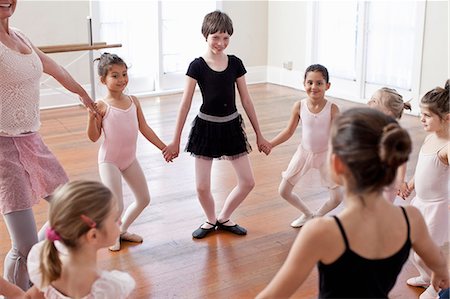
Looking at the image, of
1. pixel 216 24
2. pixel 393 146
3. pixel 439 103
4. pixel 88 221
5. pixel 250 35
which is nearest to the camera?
pixel 393 146

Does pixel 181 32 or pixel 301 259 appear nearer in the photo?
pixel 301 259

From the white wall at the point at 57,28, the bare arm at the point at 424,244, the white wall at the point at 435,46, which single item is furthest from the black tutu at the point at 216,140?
the white wall at the point at 57,28

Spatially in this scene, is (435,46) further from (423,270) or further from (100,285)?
(100,285)

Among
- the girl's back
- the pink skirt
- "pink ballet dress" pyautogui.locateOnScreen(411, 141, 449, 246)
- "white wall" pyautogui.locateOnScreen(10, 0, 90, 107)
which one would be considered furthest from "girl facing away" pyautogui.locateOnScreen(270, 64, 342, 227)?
"white wall" pyautogui.locateOnScreen(10, 0, 90, 107)

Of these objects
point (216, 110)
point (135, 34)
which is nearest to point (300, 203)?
point (216, 110)

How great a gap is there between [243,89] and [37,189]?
4.58ft

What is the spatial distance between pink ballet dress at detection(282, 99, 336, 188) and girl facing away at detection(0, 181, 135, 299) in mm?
1789

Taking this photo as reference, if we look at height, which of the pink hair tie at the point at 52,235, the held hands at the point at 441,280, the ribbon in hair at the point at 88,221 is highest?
the ribbon in hair at the point at 88,221

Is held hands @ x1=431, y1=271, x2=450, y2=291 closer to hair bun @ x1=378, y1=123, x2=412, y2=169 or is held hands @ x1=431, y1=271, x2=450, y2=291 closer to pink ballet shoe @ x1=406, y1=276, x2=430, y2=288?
hair bun @ x1=378, y1=123, x2=412, y2=169

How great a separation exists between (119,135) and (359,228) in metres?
1.98

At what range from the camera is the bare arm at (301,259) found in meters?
1.62

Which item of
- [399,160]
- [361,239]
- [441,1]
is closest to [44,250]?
[361,239]

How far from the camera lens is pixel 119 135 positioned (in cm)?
342

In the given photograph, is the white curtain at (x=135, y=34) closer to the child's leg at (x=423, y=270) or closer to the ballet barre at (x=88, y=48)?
the ballet barre at (x=88, y=48)
